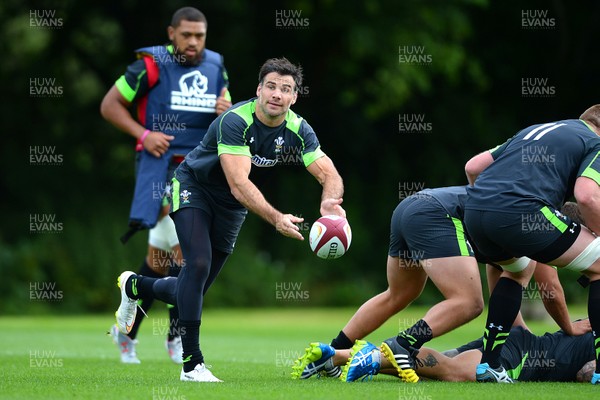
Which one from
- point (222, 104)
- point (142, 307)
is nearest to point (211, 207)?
point (142, 307)

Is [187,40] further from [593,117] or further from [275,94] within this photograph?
[593,117]

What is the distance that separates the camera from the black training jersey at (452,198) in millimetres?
7406

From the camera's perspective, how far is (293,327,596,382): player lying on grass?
720 cm

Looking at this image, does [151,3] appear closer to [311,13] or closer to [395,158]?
[311,13]

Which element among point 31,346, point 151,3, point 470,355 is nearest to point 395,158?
point 151,3

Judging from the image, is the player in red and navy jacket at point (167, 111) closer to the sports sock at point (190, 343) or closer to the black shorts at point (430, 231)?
the sports sock at point (190, 343)

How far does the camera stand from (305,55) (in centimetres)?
2377

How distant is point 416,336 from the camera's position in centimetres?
709

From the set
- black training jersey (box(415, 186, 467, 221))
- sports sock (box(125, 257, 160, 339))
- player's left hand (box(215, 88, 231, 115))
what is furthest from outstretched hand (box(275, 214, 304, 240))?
player's left hand (box(215, 88, 231, 115))

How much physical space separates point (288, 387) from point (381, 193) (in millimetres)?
18133

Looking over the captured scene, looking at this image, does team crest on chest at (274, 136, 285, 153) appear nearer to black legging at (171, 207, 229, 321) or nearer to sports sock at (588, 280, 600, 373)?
black legging at (171, 207, 229, 321)

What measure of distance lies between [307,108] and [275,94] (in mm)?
16484

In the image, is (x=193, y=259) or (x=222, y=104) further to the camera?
(x=222, y=104)

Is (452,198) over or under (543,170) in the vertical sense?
under
